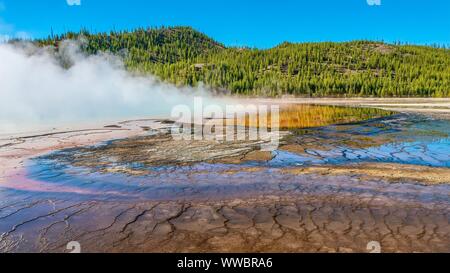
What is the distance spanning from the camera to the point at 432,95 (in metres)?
83.4

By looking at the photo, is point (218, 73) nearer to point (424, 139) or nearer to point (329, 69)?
point (329, 69)

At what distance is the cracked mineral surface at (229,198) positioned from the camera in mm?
5984

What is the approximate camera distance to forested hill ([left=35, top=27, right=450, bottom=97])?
95125 mm

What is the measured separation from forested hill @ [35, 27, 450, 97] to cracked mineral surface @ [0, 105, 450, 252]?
8142cm

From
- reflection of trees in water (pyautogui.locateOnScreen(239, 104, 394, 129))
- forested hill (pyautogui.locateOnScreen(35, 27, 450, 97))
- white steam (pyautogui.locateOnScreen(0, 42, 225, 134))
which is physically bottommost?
reflection of trees in water (pyautogui.locateOnScreen(239, 104, 394, 129))

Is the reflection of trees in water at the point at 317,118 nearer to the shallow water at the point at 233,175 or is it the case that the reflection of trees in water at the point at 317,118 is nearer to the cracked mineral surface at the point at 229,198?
the shallow water at the point at 233,175

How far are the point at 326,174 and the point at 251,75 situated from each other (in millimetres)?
101052

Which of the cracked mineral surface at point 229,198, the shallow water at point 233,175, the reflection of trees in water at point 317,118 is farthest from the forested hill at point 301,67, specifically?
the cracked mineral surface at point 229,198

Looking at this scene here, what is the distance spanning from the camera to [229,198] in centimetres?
837

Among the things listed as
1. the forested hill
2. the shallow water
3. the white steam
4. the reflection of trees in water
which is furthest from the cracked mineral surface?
the forested hill

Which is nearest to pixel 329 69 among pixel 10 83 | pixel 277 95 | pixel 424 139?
pixel 277 95

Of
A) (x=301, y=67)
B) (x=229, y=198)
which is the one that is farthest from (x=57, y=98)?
(x=301, y=67)

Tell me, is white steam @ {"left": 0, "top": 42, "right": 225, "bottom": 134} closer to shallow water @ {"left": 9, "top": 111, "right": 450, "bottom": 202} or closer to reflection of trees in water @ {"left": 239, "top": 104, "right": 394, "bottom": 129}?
reflection of trees in water @ {"left": 239, "top": 104, "right": 394, "bottom": 129}

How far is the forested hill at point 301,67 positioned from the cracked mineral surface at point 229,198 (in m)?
81.4
